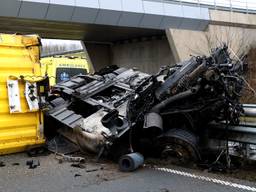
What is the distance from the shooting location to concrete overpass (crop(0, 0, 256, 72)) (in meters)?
17.4

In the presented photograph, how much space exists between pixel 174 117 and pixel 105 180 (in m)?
1.53

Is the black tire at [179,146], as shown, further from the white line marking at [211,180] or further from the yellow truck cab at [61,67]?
the yellow truck cab at [61,67]

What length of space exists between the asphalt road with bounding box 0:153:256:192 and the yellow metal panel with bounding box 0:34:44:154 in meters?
0.56

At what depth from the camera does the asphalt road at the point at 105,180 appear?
4.90 metres

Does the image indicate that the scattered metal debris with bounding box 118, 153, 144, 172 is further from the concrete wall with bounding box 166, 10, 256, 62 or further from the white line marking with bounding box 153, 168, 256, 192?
the concrete wall with bounding box 166, 10, 256, 62

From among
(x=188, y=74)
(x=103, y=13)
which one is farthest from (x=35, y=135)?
(x=103, y=13)

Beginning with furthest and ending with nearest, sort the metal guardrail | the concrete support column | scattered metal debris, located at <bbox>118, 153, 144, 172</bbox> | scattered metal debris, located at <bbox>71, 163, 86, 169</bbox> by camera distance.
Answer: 1. the concrete support column
2. the metal guardrail
3. scattered metal debris, located at <bbox>71, 163, 86, 169</bbox>
4. scattered metal debris, located at <bbox>118, 153, 144, 172</bbox>

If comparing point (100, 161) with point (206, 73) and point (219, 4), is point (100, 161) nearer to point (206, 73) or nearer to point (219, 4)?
point (206, 73)

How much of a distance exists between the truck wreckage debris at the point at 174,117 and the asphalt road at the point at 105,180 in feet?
1.01

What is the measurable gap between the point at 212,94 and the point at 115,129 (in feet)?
4.52

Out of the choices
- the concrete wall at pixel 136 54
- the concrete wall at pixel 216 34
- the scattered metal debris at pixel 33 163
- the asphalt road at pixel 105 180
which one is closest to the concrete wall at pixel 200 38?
the concrete wall at pixel 216 34

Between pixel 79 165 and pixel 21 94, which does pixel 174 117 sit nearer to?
pixel 79 165

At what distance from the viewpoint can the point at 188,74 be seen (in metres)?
6.07

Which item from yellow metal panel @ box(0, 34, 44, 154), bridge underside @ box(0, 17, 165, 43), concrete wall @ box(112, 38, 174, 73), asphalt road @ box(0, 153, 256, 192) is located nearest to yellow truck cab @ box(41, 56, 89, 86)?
bridge underside @ box(0, 17, 165, 43)
